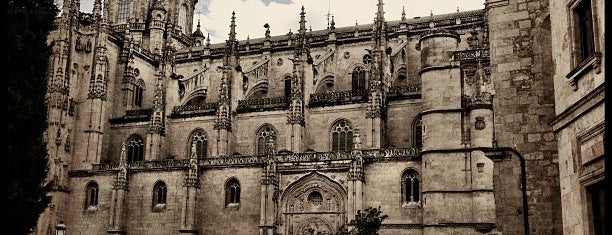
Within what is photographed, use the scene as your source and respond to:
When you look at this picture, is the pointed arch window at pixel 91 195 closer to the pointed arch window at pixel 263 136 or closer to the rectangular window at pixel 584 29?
the pointed arch window at pixel 263 136

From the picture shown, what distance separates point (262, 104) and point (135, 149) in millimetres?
10204

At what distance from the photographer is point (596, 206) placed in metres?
10.5

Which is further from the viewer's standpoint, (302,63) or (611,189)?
(302,63)

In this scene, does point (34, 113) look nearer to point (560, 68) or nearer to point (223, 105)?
point (560, 68)

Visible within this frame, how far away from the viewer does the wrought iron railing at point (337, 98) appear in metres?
41.1

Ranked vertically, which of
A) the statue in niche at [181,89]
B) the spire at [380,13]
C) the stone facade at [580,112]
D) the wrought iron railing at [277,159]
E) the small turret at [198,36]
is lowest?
the stone facade at [580,112]

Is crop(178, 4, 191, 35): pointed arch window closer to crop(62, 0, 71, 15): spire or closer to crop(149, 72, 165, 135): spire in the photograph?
crop(62, 0, 71, 15): spire

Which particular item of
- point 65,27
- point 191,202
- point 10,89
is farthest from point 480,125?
point 65,27

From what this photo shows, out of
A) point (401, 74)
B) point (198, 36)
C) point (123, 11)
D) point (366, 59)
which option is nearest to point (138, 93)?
point (123, 11)

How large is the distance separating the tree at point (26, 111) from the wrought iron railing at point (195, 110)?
27836mm

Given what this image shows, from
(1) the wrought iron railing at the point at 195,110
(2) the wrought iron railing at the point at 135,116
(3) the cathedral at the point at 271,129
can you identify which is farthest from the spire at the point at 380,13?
(2) the wrought iron railing at the point at 135,116

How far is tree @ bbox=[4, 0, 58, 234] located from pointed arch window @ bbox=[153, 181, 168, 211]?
23604 millimetres

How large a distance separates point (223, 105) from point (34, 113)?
2623 centimetres

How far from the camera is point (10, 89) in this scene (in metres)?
15.6
